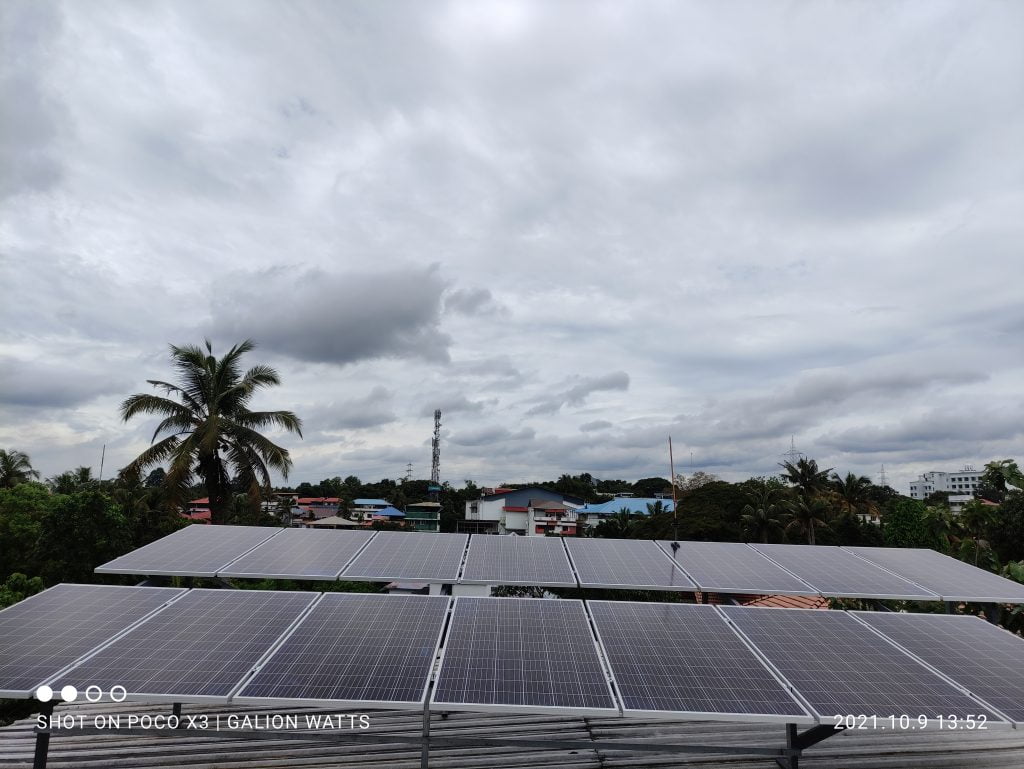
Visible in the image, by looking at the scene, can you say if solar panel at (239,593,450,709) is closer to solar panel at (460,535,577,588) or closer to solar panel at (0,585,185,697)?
solar panel at (460,535,577,588)

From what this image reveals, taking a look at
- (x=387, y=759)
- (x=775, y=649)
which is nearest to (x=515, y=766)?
(x=387, y=759)

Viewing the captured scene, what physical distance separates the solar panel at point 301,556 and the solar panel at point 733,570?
5728mm

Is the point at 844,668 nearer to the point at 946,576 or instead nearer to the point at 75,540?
the point at 946,576

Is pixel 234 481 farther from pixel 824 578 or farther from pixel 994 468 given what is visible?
pixel 994 468

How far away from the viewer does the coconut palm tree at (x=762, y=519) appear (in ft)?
157

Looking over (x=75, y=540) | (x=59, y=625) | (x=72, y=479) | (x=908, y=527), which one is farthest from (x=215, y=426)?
(x=72, y=479)

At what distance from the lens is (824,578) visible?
30.3 feet

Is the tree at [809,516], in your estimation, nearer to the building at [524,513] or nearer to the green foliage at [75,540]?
the building at [524,513]

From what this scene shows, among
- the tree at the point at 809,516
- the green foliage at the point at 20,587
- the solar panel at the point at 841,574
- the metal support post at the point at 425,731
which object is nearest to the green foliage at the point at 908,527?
the tree at the point at 809,516

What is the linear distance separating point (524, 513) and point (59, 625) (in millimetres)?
88326

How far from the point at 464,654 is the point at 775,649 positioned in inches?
143

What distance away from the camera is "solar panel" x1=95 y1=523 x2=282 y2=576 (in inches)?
347

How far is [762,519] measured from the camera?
4825cm

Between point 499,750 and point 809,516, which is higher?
point 809,516
